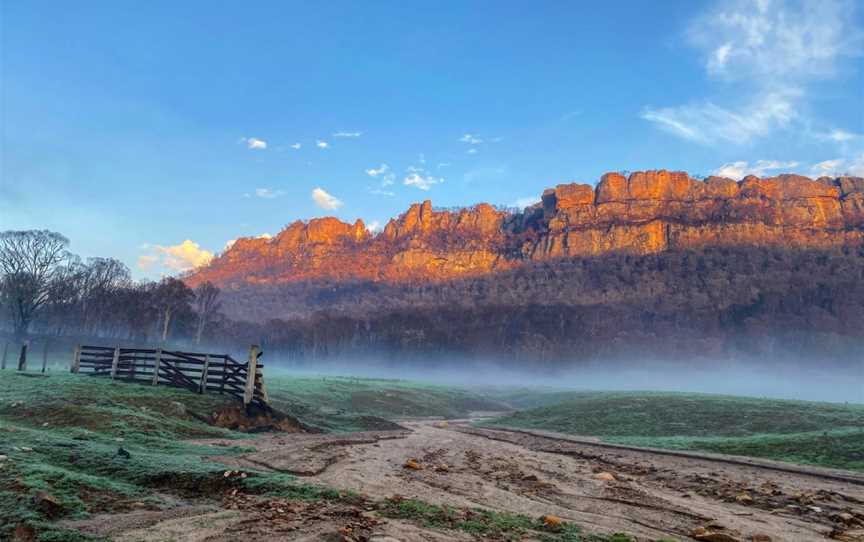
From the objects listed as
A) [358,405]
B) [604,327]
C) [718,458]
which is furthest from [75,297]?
[604,327]

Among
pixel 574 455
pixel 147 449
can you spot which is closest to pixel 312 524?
pixel 147 449

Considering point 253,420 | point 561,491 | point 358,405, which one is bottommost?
point 358,405

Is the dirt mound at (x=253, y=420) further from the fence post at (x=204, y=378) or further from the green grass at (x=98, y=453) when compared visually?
the fence post at (x=204, y=378)

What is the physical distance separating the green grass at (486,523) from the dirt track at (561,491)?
20.0 inches

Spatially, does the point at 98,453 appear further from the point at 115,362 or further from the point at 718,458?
the point at 718,458

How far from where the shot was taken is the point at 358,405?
46.7 metres

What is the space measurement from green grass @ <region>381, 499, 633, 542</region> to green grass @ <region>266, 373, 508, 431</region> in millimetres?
20151

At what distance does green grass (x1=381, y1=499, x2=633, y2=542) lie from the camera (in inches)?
343

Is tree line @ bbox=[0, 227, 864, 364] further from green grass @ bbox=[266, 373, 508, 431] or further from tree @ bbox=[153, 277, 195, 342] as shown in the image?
green grass @ bbox=[266, 373, 508, 431]

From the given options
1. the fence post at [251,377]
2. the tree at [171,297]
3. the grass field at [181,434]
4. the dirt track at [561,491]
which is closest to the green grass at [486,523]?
the grass field at [181,434]

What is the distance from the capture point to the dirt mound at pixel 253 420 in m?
24.8

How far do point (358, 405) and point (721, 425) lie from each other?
2806cm

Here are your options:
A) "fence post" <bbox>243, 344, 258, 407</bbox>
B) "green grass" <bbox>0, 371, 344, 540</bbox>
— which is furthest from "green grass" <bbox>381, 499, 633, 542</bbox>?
"fence post" <bbox>243, 344, 258, 407</bbox>

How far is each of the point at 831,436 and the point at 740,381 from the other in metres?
124
